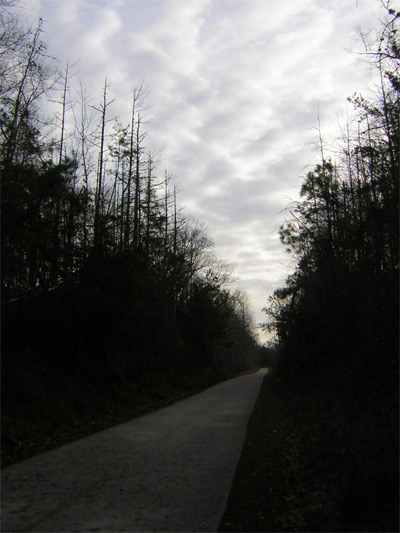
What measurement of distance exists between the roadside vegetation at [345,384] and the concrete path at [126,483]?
47 centimetres

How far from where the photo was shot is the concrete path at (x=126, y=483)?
205 inches

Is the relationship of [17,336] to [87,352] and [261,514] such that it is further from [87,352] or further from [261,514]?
[261,514]

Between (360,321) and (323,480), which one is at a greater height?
(360,321)

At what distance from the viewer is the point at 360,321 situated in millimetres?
12172

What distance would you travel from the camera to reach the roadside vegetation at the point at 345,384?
5598 millimetres

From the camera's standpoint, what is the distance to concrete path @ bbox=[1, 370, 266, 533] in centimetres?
522

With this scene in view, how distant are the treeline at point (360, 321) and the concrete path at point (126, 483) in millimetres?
1838

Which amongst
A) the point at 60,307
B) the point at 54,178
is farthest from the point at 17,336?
the point at 54,178

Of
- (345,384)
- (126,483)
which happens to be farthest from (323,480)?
(345,384)

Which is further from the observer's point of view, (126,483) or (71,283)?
(71,283)

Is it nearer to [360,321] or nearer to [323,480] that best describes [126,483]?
[323,480]

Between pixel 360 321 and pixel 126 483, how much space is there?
802 cm

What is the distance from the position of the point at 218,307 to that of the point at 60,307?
26.4 meters

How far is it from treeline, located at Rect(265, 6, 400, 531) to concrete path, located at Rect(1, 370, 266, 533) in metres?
1.84
